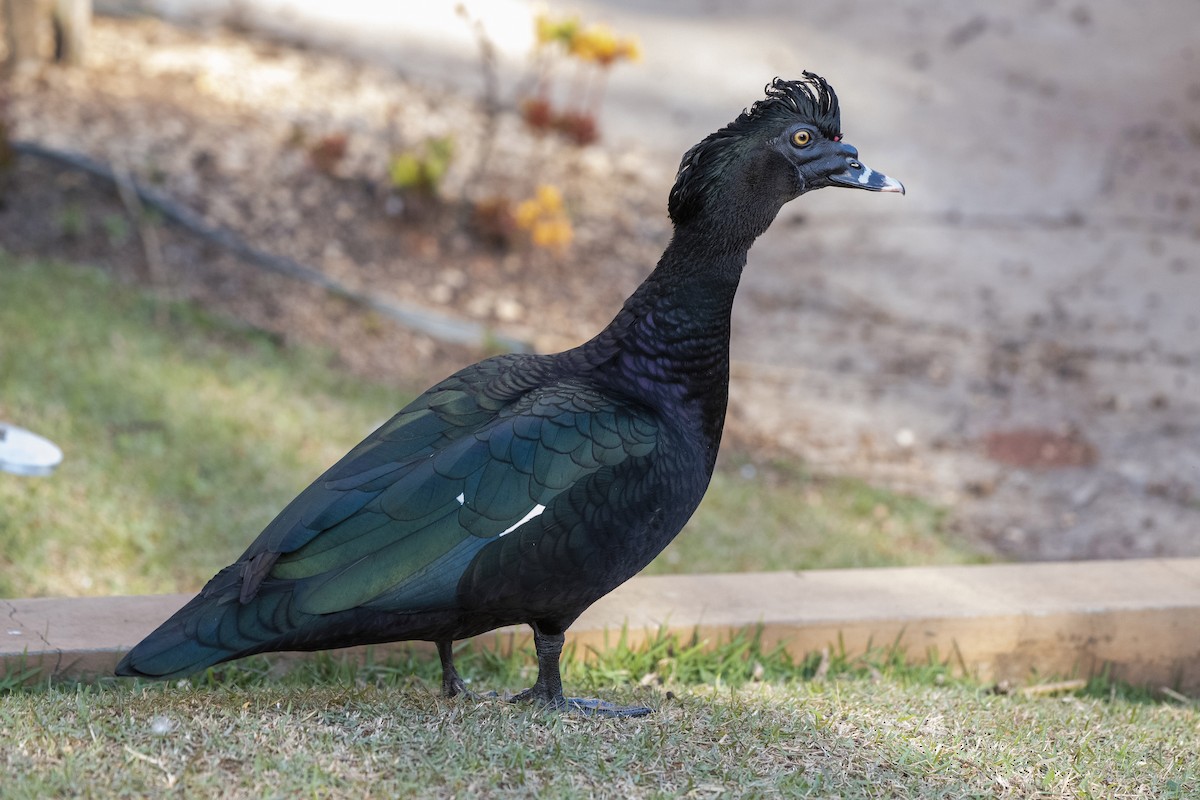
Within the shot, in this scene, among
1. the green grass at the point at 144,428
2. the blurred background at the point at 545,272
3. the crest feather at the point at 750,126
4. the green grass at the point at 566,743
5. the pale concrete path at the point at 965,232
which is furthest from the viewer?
the pale concrete path at the point at 965,232

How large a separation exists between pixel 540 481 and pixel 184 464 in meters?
2.53

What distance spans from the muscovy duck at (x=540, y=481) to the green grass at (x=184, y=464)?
1689 millimetres

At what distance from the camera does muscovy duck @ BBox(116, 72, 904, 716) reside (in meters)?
2.68

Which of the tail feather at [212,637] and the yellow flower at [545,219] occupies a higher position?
the yellow flower at [545,219]

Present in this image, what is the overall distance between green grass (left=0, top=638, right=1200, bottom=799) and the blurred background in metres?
1.40

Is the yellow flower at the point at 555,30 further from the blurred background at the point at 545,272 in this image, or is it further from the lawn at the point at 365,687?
the lawn at the point at 365,687

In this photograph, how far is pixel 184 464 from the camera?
4.84 m

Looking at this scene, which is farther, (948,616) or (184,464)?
(184,464)

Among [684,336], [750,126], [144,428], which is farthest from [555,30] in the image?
[684,336]

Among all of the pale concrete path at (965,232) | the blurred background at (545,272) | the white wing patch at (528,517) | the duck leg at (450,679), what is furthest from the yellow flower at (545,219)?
the white wing patch at (528,517)

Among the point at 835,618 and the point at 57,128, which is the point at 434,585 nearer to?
the point at 835,618

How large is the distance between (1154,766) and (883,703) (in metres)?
0.62

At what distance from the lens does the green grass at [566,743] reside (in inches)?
101

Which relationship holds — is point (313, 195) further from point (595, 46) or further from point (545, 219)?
point (595, 46)
